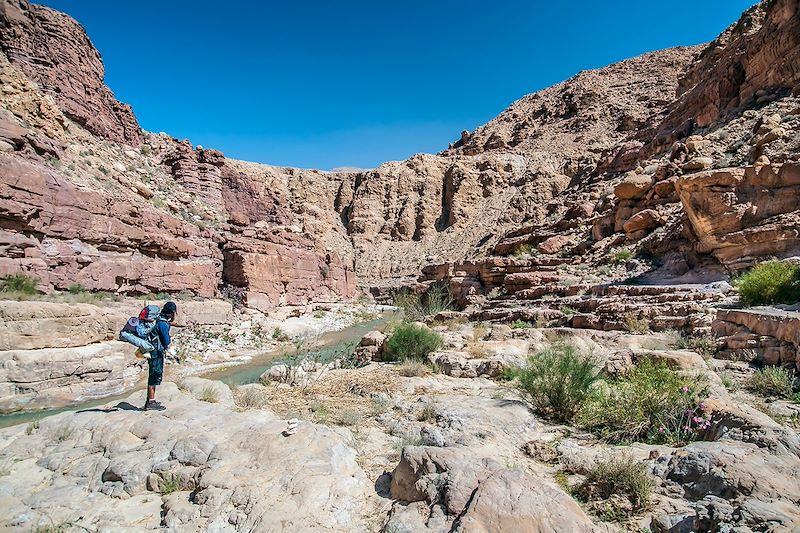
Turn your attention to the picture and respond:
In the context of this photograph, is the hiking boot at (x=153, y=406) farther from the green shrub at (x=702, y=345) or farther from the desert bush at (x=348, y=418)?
the green shrub at (x=702, y=345)

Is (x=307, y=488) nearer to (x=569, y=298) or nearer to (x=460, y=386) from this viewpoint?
(x=460, y=386)

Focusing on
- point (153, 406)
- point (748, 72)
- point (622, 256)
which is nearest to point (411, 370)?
point (153, 406)

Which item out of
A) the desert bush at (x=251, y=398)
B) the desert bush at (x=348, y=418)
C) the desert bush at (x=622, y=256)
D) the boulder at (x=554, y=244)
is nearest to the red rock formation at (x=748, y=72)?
the boulder at (x=554, y=244)

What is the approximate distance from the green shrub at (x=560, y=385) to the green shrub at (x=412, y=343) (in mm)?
3265

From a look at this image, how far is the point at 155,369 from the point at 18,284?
967cm

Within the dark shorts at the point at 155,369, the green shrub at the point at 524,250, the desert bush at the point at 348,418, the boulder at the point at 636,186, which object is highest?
the boulder at the point at 636,186

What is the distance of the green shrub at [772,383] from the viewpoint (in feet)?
13.3

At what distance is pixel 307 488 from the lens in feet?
9.24

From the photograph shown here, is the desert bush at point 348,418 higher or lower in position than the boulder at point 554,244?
lower

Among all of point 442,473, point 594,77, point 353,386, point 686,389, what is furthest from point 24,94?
point 594,77

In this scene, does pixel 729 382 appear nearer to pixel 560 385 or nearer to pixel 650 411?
pixel 650 411

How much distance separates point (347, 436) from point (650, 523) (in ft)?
8.39

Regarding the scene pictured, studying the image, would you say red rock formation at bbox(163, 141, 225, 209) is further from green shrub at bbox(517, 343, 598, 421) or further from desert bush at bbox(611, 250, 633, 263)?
green shrub at bbox(517, 343, 598, 421)

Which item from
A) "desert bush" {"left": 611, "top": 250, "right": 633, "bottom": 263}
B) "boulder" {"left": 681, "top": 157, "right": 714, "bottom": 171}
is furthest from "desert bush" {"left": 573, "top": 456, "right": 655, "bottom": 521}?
"boulder" {"left": 681, "top": 157, "right": 714, "bottom": 171}
